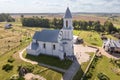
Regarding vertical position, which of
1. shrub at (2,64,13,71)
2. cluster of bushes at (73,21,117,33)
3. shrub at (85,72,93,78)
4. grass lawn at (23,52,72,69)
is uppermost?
cluster of bushes at (73,21,117,33)

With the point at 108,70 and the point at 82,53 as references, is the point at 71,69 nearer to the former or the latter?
the point at 108,70

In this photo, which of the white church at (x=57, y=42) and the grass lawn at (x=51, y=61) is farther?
the white church at (x=57, y=42)

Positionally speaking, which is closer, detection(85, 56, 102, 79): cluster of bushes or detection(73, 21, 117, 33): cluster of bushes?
detection(85, 56, 102, 79): cluster of bushes

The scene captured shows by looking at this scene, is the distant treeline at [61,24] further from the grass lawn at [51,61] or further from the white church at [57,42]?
the grass lawn at [51,61]

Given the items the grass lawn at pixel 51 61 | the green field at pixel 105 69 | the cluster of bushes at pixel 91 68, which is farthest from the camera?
the grass lawn at pixel 51 61

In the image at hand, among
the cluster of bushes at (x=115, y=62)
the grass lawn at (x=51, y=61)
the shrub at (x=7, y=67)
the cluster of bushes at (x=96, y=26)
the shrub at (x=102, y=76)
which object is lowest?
the cluster of bushes at (x=115, y=62)

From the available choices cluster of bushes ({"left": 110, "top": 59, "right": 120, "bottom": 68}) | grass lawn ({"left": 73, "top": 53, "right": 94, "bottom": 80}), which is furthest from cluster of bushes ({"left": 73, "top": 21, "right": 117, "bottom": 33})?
grass lawn ({"left": 73, "top": 53, "right": 94, "bottom": 80})

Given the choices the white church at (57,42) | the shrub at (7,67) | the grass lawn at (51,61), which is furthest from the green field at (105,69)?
the shrub at (7,67)

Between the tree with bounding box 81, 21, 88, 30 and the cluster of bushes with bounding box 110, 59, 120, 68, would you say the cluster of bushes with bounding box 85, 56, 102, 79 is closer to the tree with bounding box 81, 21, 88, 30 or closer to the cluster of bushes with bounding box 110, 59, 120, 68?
the cluster of bushes with bounding box 110, 59, 120, 68
